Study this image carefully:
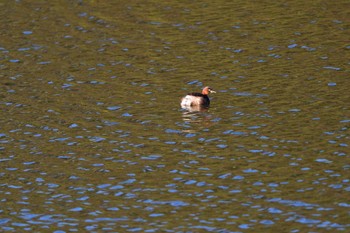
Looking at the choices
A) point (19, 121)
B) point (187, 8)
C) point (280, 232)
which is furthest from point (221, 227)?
point (187, 8)

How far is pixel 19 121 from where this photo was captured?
31.7m

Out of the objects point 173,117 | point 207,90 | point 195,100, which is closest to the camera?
point 173,117

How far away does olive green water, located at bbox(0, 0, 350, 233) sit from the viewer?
23.3 m

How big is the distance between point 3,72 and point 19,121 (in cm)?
674

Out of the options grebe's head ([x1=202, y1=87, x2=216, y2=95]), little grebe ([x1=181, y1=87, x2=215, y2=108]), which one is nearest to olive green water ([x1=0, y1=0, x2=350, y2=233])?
little grebe ([x1=181, y1=87, x2=215, y2=108])

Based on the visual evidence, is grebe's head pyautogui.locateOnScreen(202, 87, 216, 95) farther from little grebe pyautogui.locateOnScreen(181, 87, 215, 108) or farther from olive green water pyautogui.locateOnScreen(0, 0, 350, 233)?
olive green water pyautogui.locateOnScreen(0, 0, 350, 233)

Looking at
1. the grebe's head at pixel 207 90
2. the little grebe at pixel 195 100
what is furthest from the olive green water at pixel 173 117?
the grebe's head at pixel 207 90

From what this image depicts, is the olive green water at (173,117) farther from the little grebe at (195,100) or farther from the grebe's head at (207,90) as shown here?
the grebe's head at (207,90)

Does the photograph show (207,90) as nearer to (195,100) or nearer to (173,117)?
(195,100)

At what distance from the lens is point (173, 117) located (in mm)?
31500

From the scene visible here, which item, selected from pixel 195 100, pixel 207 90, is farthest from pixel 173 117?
pixel 207 90

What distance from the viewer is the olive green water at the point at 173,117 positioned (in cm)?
2328

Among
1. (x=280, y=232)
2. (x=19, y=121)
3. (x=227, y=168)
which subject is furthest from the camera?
(x=19, y=121)

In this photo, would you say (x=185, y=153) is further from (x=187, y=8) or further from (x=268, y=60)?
(x=187, y=8)
